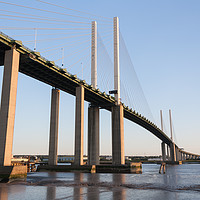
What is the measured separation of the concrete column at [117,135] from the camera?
226 ft

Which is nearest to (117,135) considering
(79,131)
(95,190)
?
(79,131)

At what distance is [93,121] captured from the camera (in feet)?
244

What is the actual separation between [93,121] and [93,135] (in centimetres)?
411

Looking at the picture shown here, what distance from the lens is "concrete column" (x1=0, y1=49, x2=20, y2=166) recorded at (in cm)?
3341

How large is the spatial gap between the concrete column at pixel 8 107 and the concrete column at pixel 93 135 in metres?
39.4

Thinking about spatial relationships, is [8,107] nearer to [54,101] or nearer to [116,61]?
[54,101]

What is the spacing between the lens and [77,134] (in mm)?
53594

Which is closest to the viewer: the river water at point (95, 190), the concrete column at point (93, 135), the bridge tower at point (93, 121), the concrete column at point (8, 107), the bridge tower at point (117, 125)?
the river water at point (95, 190)

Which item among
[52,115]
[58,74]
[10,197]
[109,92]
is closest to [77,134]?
[52,115]

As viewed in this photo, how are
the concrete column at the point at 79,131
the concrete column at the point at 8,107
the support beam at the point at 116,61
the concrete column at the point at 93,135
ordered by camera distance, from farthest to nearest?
the concrete column at the point at 93,135
the support beam at the point at 116,61
the concrete column at the point at 79,131
the concrete column at the point at 8,107

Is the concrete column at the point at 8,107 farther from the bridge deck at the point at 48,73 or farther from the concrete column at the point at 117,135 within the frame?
the concrete column at the point at 117,135

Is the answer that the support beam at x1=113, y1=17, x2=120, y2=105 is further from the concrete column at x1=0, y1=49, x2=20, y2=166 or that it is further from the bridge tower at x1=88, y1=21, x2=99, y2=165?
the concrete column at x1=0, y1=49, x2=20, y2=166

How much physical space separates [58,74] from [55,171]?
19.5m

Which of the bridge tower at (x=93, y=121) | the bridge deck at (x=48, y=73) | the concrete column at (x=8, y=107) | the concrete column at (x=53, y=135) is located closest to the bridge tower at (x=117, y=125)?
the bridge deck at (x=48, y=73)
